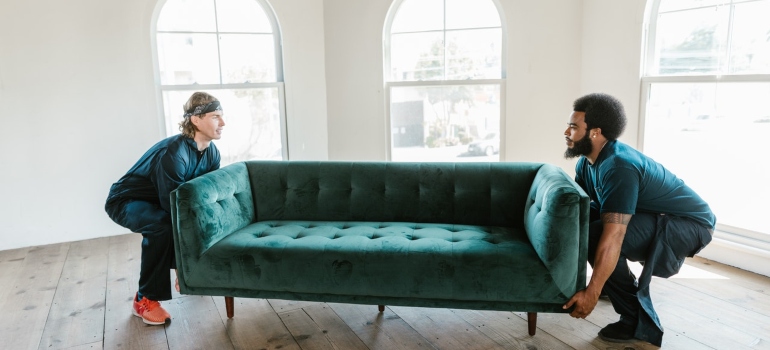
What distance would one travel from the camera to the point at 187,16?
426 cm

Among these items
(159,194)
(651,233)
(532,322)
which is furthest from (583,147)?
(159,194)

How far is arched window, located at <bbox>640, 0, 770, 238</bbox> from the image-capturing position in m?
3.10

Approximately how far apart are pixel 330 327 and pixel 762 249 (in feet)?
8.23

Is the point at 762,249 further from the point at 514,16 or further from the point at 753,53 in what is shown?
the point at 514,16

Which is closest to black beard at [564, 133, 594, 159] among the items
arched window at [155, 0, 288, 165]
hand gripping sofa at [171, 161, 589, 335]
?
hand gripping sofa at [171, 161, 589, 335]

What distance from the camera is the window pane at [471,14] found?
13.9 feet

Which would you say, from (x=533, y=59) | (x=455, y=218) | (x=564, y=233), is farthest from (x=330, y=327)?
(x=533, y=59)

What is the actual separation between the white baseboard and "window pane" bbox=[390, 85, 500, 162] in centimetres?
168

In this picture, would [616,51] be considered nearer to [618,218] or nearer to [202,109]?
[618,218]

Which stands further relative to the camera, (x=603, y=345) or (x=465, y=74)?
(x=465, y=74)

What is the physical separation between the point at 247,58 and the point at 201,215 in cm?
235

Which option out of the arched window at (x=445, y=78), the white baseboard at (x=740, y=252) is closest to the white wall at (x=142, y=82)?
the arched window at (x=445, y=78)

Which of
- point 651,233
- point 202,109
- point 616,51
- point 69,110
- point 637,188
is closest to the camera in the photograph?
point 637,188

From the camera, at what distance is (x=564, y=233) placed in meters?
2.13
